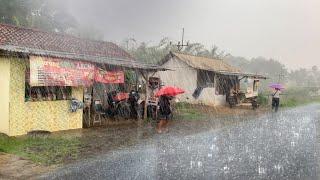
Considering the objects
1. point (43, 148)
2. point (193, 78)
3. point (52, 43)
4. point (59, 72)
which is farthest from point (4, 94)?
point (193, 78)

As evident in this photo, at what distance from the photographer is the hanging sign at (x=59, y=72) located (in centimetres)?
1422

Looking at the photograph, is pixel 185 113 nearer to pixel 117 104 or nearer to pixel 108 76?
pixel 117 104

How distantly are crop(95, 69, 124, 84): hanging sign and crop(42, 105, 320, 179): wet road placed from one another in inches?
158

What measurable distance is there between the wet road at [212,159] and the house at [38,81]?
4046 mm

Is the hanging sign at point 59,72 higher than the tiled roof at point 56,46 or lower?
lower

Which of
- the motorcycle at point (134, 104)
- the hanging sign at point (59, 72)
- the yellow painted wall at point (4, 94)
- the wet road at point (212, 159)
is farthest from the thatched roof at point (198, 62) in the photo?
the yellow painted wall at point (4, 94)

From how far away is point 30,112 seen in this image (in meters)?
14.8

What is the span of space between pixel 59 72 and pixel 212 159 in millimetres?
7207

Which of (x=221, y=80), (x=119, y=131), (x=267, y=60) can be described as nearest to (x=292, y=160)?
(x=119, y=131)

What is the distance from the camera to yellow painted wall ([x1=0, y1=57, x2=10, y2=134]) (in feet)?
45.7

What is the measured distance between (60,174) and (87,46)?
13524 millimetres

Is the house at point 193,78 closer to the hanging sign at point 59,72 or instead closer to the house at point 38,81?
the house at point 38,81

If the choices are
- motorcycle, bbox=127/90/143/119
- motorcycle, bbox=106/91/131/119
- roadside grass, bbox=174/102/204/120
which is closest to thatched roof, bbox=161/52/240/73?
roadside grass, bbox=174/102/204/120

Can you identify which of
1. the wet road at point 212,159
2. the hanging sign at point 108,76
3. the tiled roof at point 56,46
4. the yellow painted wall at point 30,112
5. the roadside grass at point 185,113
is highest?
the tiled roof at point 56,46
